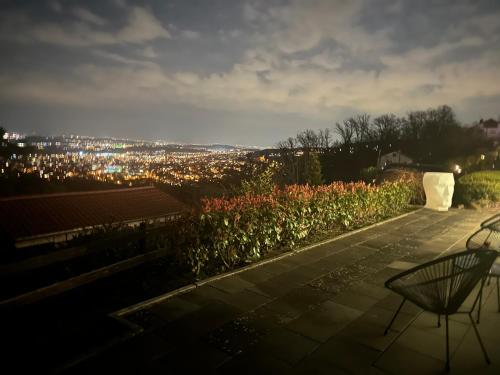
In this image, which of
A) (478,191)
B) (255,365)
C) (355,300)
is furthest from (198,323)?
(478,191)

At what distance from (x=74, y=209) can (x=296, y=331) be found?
71.6 ft

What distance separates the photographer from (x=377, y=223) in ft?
25.7

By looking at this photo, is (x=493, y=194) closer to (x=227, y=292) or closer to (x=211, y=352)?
(x=227, y=292)

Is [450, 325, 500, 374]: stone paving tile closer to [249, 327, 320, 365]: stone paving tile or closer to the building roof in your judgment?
[249, 327, 320, 365]: stone paving tile

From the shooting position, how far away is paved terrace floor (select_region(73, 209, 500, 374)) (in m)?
2.54

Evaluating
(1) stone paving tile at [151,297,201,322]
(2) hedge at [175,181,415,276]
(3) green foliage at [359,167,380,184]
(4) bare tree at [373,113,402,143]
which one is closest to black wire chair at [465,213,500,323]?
(2) hedge at [175,181,415,276]

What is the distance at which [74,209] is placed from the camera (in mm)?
21531

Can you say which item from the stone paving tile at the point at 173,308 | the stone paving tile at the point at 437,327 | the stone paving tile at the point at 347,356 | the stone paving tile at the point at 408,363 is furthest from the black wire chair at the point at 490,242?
the stone paving tile at the point at 173,308

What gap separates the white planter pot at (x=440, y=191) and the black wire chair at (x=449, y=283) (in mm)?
8325

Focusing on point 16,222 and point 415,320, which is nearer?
point 415,320

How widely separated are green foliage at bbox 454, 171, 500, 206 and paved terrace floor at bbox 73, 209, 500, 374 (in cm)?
788

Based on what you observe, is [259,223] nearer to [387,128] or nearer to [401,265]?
[401,265]

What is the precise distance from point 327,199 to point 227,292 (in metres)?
3.49

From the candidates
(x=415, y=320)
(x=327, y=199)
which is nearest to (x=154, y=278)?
(x=415, y=320)
